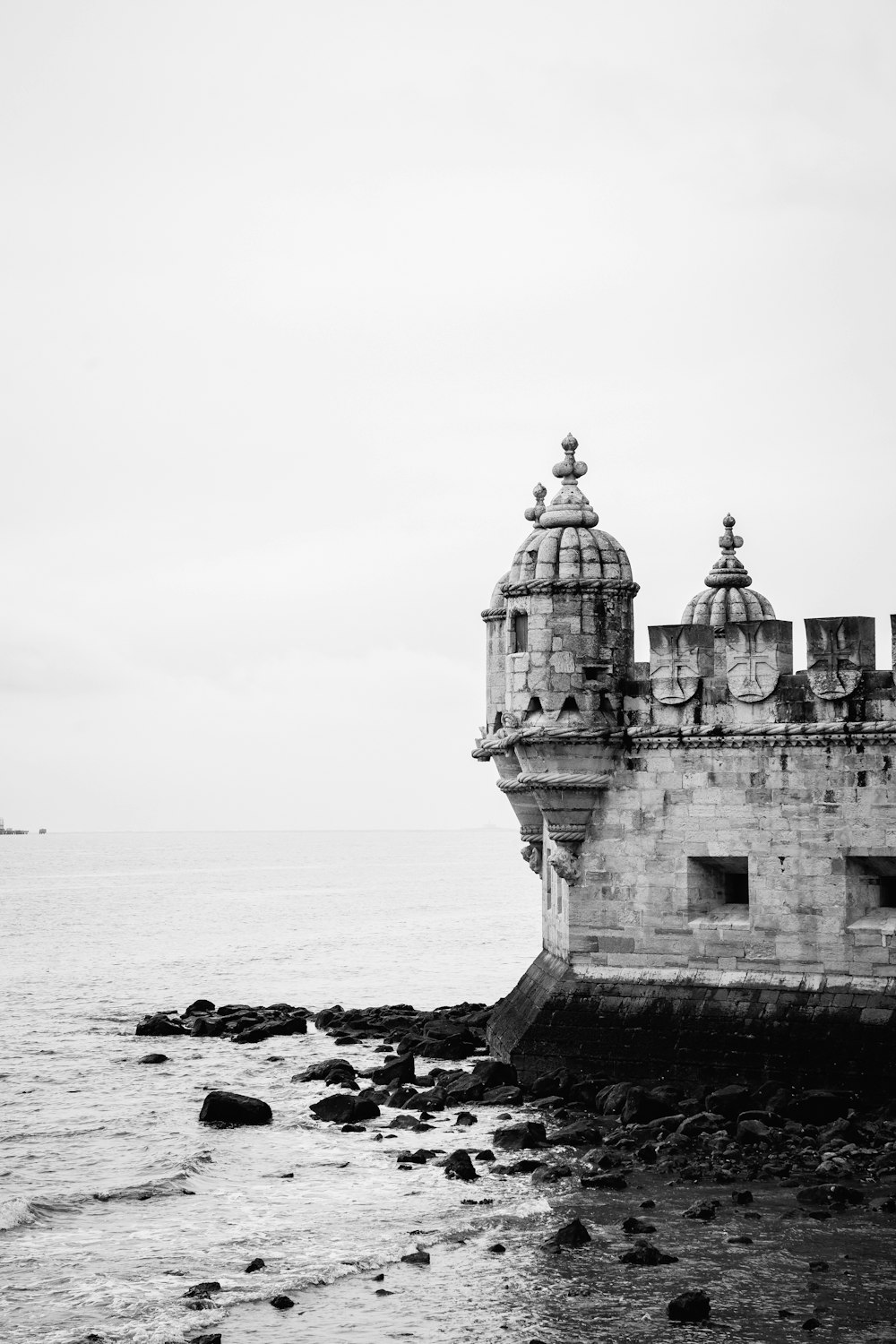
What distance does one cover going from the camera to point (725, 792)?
2378cm

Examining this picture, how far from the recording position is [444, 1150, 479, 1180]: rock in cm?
2092

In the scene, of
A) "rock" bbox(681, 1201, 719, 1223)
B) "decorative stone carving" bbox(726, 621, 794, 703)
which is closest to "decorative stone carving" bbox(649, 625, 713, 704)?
"decorative stone carving" bbox(726, 621, 794, 703)

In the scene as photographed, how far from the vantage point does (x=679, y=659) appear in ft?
79.4

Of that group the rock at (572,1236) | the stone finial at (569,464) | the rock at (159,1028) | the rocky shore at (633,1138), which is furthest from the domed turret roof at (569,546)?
the rock at (159,1028)

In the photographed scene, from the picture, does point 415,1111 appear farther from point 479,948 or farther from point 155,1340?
point 479,948

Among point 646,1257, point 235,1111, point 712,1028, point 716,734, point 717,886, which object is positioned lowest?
point 646,1257

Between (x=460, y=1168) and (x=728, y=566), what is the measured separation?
1233cm

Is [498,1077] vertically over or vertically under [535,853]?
under

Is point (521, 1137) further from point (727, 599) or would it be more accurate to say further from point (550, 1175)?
point (727, 599)

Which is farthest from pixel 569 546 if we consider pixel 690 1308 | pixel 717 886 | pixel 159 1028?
pixel 159 1028

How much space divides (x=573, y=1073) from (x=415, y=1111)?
109 inches

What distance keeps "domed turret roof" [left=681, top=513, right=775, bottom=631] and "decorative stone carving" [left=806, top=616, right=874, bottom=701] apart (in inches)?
199

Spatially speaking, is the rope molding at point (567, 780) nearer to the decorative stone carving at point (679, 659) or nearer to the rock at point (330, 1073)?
the decorative stone carving at point (679, 659)

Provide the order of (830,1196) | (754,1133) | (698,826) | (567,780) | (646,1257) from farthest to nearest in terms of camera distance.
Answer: (567,780)
(698,826)
(754,1133)
(830,1196)
(646,1257)
